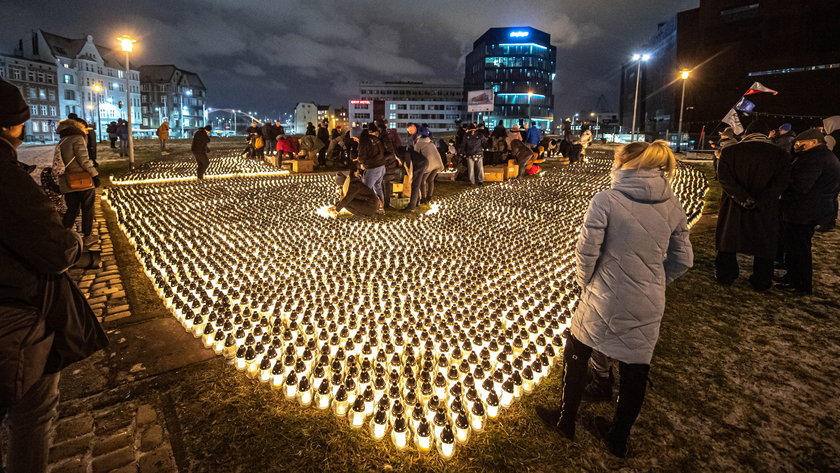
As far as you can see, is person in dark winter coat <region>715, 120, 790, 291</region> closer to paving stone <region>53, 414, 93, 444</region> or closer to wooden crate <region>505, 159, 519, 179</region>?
paving stone <region>53, 414, 93, 444</region>

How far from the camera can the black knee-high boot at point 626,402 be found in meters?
2.84

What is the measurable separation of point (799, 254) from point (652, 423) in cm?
452

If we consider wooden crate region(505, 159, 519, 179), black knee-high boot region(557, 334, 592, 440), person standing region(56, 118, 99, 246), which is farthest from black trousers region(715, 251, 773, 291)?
wooden crate region(505, 159, 519, 179)

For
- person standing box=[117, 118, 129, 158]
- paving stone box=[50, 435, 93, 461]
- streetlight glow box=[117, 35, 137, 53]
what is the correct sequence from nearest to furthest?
1. paving stone box=[50, 435, 93, 461]
2. streetlight glow box=[117, 35, 137, 53]
3. person standing box=[117, 118, 129, 158]

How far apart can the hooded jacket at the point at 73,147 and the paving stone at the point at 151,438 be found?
5659 mm

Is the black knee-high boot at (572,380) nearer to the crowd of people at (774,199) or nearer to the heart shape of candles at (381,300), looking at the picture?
the heart shape of candles at (381,300)

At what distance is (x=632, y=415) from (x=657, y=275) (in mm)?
1004

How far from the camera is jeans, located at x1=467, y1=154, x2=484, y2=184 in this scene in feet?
52.9

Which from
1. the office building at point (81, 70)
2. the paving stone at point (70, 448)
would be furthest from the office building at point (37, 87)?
the paving stone at point (70, 448)

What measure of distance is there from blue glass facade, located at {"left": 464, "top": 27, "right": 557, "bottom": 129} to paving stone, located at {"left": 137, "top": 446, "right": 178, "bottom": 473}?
→ 120 m

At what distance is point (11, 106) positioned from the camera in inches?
89.0

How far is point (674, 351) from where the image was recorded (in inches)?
175

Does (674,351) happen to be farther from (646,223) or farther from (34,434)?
(34,434)

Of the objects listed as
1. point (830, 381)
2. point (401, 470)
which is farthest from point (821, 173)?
point (401, 470)
